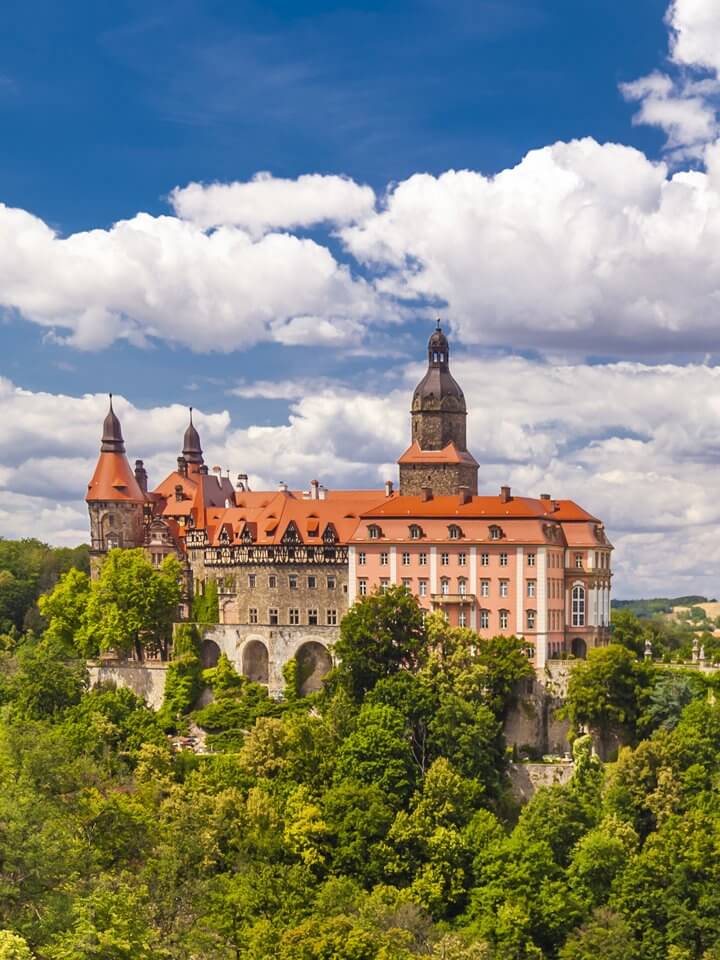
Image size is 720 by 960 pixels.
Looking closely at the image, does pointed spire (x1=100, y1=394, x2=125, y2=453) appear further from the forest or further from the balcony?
the balcony

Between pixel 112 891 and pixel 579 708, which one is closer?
pixel 112 891

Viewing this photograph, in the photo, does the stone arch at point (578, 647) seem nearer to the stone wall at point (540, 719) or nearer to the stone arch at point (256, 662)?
the stone wall at point (540, 719)

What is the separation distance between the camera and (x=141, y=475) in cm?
10238

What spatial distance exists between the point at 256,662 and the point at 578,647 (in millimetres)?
20395

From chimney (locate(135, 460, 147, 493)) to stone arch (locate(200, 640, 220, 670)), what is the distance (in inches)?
656

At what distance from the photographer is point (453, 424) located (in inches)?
3706

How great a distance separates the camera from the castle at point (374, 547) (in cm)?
8369

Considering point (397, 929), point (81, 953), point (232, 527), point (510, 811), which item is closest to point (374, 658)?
point (510, 811)

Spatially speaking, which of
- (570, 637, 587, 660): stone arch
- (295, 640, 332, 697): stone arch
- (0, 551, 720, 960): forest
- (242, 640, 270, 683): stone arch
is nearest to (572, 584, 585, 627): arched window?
(570, 637, 587, 660): stone arch

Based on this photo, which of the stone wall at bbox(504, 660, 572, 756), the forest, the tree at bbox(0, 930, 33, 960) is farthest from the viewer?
the stone wall at bbox(504, 660, 572, 756)

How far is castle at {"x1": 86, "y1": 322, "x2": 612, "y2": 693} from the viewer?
8369 centimetres

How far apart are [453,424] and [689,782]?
104ft

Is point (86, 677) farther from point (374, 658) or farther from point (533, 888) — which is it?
point (533, 888)

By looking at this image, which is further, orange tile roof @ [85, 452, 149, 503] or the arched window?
orange tile roof @ [85, 452, 149, 503]
